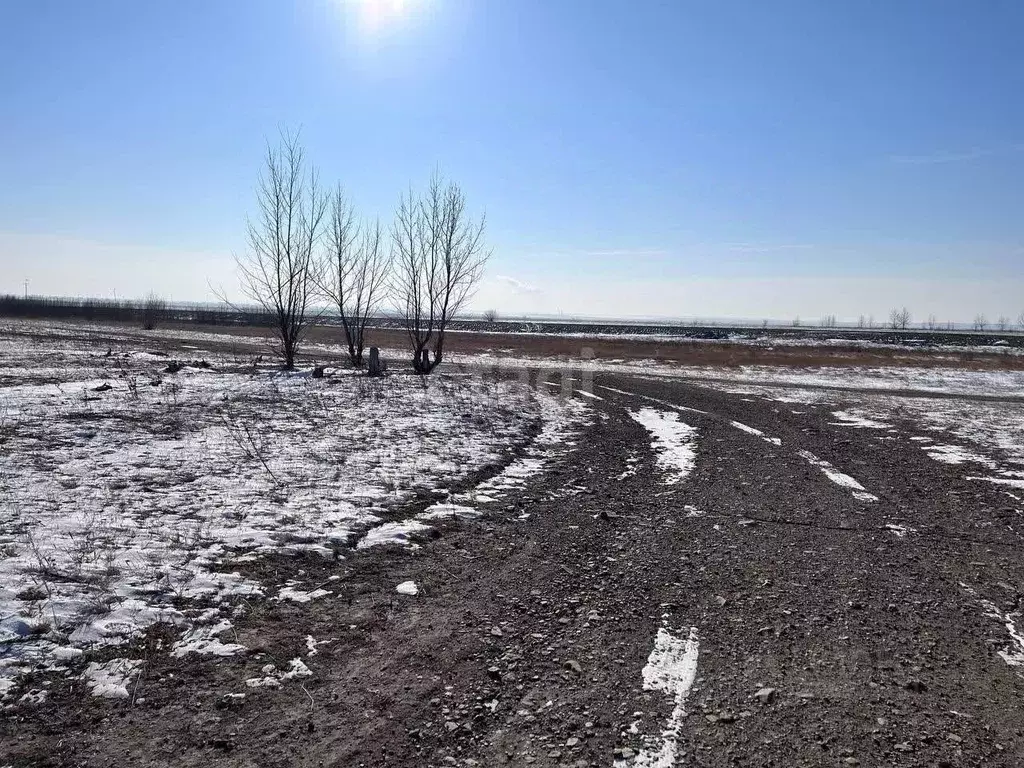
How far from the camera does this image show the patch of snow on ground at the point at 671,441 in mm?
9859

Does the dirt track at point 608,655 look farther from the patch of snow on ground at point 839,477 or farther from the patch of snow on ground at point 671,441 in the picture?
the patch of snow on ground at point 671,441

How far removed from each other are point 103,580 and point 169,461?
4.03 meters

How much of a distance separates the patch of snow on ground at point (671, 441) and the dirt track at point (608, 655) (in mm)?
2244

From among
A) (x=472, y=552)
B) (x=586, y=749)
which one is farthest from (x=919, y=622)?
(x=472, y=552)

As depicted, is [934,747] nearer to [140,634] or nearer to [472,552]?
[472,552]

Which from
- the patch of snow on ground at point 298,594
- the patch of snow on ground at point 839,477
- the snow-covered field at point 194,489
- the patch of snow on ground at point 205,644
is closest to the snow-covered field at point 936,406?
the patch of snow on ground at point 839,477

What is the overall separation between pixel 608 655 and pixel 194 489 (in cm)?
560

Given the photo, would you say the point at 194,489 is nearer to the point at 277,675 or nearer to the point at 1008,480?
the point at 277,675

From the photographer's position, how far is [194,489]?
7.08 m

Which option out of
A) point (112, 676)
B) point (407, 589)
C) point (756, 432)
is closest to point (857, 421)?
point (756, 432)

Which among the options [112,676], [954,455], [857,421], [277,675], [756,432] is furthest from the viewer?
[857,421]

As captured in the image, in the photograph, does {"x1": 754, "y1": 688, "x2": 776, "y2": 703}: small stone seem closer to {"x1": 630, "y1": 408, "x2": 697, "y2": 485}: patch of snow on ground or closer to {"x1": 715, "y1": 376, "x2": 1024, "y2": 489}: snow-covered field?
{"x1": 630, "y1": 408, "x2": 697, "y2": 485}: patch of snow on ground

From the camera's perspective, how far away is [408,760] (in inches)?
117

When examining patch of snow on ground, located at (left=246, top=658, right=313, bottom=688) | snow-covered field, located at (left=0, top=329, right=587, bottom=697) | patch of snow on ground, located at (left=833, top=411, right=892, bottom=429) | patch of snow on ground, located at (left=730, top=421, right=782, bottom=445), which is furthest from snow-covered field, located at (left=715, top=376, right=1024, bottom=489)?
patch of snow on ground, located at (left=246, top=658, right=313, bottom=688)
